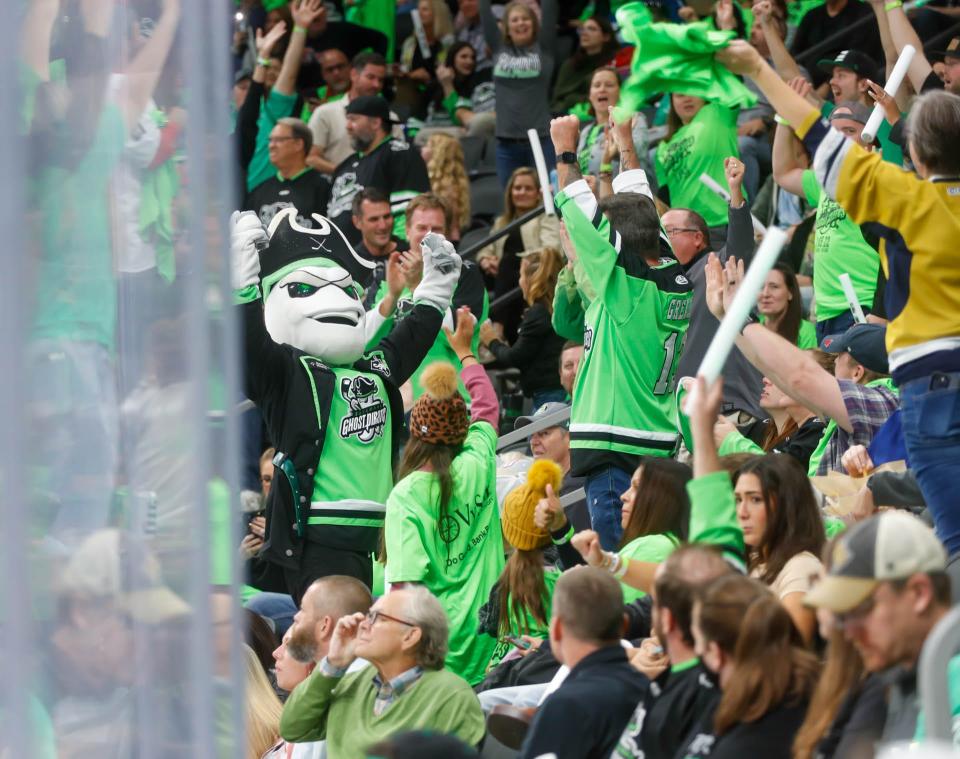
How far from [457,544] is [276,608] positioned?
0.89m

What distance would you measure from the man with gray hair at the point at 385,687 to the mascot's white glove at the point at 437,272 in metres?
1.97

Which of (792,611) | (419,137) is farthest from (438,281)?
(419,137)

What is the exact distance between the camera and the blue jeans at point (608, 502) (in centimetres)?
602

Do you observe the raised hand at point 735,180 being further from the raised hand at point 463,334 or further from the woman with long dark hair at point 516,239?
the woman with long dark hair at point 516,239

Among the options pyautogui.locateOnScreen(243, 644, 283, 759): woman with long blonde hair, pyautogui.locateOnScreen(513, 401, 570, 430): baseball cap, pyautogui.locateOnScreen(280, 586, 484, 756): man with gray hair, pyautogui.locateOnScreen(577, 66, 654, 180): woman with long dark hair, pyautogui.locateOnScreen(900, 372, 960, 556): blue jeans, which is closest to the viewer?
pyautogui.locateOnScreen(900, 372, 960, 556): blue jeans

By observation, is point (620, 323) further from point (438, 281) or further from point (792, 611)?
point (792, 611)

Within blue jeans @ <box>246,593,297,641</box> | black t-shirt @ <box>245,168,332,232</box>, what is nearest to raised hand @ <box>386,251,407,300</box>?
blue jeans @ <box>246,593,297,641</box>

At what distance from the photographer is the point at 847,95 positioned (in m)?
7.88

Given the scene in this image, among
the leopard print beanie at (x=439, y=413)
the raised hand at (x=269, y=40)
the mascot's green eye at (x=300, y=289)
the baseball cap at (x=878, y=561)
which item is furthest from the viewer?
the raised hand at (x=269, y=40)

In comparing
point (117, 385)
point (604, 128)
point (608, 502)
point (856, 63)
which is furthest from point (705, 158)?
point (117, 385)

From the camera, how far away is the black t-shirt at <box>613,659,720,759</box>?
3447 millimetres

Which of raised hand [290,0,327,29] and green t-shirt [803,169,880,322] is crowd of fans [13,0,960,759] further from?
raised hand [290,0,327,29]

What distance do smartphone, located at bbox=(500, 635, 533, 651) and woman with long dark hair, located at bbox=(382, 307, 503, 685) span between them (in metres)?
0.30

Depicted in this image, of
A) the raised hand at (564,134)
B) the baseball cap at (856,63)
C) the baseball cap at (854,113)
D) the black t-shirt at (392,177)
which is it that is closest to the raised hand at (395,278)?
the raised hand at (564,134)
